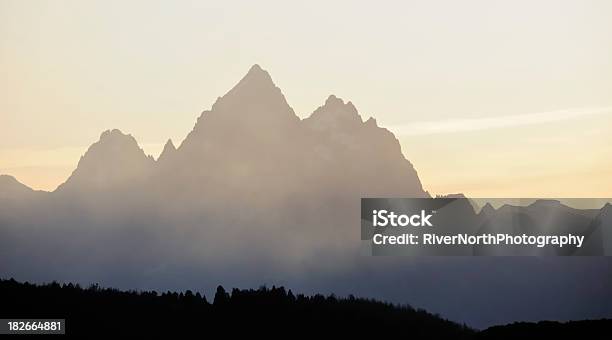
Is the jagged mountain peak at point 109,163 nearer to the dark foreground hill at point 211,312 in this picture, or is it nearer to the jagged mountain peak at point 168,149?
the jagged mountain peak at point 168,149

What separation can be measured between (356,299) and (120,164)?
1710 centimetres

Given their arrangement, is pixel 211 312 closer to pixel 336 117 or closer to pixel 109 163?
pixel 109 163

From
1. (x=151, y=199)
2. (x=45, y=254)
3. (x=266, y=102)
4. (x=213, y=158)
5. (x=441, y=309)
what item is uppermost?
(x=266, y=102)

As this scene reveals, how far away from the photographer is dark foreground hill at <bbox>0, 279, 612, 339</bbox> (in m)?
26.0

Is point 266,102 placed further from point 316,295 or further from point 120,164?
point 316,295

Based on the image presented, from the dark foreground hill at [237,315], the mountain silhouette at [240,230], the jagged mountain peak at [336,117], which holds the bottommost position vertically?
the dark foreground hill at [237,315]

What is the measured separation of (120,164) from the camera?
136ft

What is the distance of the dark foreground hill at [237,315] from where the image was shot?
85.2 ft

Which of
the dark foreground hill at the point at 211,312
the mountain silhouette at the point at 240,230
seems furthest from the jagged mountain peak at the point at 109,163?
the dark foreground hill at the point at 211,312

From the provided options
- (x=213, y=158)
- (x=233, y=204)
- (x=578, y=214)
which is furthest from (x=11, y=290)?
(x=578, y=214)

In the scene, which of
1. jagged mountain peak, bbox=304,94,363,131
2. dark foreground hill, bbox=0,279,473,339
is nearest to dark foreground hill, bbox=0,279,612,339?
dark foreground hill, bbox=0,279,473,339

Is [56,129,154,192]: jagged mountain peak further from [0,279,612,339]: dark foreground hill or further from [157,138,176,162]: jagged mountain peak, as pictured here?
[0,279,612,339]: dark foreground hill

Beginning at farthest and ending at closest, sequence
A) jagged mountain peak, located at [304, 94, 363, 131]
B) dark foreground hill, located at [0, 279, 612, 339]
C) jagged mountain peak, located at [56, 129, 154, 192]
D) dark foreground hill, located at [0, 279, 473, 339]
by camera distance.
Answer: jagged mountain peak, located at [304, 94, 363, 131], jagged mountain peak, located at [56, 129, 154, 192], dark foreground hill, located at [0, 279, 473, 339], dark foreground hill, located at [0, 279, 612, 339]

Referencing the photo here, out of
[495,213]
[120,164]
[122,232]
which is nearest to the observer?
[495,213]
